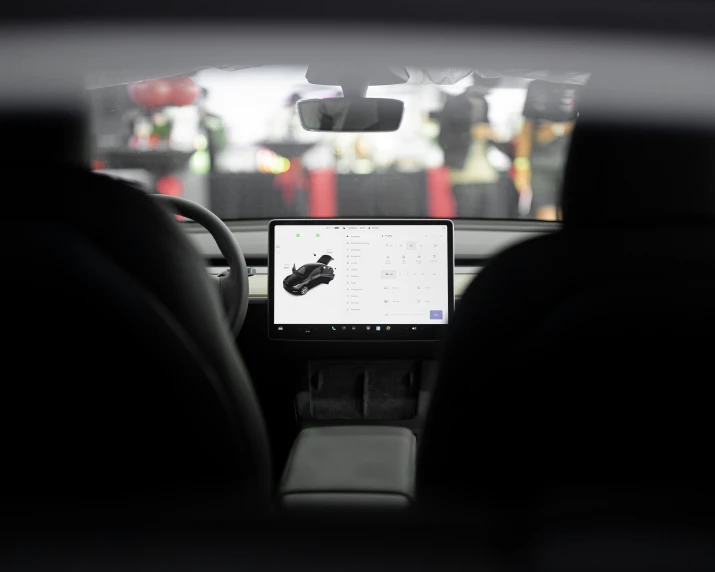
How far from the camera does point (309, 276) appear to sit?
2.89m

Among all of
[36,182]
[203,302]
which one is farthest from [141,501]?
[36,182]

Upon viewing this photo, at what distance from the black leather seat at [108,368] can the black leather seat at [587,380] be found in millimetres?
280

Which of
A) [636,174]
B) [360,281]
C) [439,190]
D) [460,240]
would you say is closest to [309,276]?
[360,281]

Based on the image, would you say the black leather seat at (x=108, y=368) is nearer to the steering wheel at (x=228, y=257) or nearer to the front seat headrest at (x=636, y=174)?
the front seat headrest at (x=636, y=174)

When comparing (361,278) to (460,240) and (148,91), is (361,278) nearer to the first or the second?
(460,240)

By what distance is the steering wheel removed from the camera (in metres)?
2.77

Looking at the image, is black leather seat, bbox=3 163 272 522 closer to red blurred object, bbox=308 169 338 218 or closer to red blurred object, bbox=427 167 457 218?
red blurred object, bbox=427 167 457 218

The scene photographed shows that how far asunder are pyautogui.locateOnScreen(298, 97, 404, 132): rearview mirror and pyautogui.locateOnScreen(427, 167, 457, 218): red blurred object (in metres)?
5.86

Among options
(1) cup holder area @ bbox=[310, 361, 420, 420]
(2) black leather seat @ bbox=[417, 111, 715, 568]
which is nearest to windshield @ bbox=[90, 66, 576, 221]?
(1) cup holder area @ bbox=[310, 361, 420, 420]

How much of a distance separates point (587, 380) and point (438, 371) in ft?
0.73

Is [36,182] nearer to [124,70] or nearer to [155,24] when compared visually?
[124,70]

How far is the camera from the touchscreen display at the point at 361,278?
2.85m

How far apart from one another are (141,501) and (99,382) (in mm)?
136

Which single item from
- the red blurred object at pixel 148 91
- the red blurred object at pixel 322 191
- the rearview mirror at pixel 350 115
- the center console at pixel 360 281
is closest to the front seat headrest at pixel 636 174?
the red blurred object at pixel 148 91
